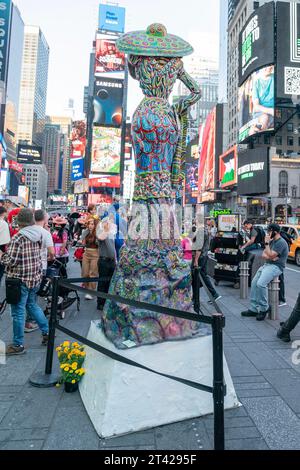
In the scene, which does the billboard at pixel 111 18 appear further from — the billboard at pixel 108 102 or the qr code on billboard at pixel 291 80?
the qr code on billboard at pixel 291 80

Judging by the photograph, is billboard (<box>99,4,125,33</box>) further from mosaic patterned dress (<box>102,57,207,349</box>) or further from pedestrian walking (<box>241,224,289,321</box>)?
mosaic patterned dress (<box>102,57,207,349</box>)

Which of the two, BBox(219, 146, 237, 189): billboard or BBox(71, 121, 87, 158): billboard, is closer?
BBox(219, 146, 237, 189): billboard

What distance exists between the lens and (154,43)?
3.51 meters

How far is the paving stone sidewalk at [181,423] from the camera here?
2529mm

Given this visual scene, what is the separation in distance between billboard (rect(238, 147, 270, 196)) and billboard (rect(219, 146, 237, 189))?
490 cm

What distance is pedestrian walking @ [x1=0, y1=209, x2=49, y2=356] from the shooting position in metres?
4.23

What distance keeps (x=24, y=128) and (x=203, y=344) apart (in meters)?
213

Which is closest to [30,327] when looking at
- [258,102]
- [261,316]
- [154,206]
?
[154,206]

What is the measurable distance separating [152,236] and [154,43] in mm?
2117

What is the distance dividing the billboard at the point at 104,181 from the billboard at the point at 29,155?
5193 cm

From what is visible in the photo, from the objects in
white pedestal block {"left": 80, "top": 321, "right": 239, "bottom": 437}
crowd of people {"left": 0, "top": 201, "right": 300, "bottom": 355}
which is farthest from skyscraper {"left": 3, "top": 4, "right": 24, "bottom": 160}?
white pedestal block {"left": 80, "top": 321, "right": 239, "bottom": 437}

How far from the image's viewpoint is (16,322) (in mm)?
4270

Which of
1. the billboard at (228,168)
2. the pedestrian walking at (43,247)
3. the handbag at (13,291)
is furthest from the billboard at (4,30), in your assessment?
the handbag at (13,291)
